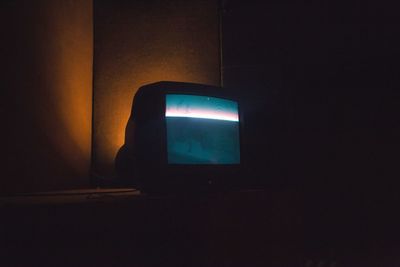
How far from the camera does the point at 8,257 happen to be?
0.78m

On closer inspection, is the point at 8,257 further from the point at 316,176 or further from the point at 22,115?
the point at 316,176

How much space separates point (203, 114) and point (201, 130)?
60 mm

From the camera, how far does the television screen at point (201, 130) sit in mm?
1151

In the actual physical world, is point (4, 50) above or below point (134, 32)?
below

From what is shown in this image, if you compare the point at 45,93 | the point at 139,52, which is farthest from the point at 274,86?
the point at 45,93

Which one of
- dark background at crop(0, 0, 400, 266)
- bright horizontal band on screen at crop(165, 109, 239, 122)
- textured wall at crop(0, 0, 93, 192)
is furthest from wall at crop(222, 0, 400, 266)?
textured wall at crop(0, 0, 93, 192)

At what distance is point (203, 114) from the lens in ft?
4.01

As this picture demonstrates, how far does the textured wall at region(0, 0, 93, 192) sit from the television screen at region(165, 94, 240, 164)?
1.82ft

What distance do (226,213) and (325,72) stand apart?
3.64 ft

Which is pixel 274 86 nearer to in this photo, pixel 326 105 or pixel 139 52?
pixel 326 105

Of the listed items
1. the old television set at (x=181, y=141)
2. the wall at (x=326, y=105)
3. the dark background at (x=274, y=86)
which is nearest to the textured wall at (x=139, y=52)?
the dark background at (x=274, y=86)

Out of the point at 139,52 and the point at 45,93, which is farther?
the point at 139,52

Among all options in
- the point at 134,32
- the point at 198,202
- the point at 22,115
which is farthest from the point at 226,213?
the point at 134,32

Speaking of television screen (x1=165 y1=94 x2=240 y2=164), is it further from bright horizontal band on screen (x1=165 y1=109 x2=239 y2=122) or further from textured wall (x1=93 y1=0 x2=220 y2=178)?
textured wall (x1=93 y1=0 x2=220 y2=178)
